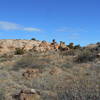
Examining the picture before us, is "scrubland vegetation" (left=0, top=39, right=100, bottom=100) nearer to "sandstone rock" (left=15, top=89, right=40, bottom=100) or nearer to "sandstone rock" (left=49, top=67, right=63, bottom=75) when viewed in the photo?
"sandstone rock" (left=49, top=67, right=63, bottom=75)

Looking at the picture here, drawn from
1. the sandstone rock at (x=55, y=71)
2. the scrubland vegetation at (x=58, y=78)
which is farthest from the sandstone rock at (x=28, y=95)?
the sandstone rock at (x=55, y=71)

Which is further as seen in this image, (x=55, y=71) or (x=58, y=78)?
(x=55, y=71)

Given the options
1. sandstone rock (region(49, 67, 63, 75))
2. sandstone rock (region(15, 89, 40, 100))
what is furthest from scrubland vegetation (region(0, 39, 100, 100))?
sandstone rock (region(15, 89, 40, 100))

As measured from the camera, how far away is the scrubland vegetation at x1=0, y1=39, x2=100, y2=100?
9062 mm

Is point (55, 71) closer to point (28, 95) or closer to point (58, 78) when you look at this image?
point (58, 78)

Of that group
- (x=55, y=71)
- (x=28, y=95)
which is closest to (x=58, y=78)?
(x=55, y=71)

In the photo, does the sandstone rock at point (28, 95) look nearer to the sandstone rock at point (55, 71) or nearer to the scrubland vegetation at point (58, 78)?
the scrubland vegetation at point (58, 78)

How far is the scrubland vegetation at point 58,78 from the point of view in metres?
9.06

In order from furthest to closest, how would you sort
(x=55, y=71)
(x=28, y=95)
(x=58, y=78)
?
(x=55, y=71) → (x=58, y=78) → (x=28, y=95)

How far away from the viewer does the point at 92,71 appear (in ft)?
39.5

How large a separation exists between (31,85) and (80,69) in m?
3.69

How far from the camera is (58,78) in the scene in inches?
452

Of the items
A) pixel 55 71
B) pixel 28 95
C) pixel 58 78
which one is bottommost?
pixel 28 95

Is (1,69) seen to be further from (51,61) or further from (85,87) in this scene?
(85,87)
